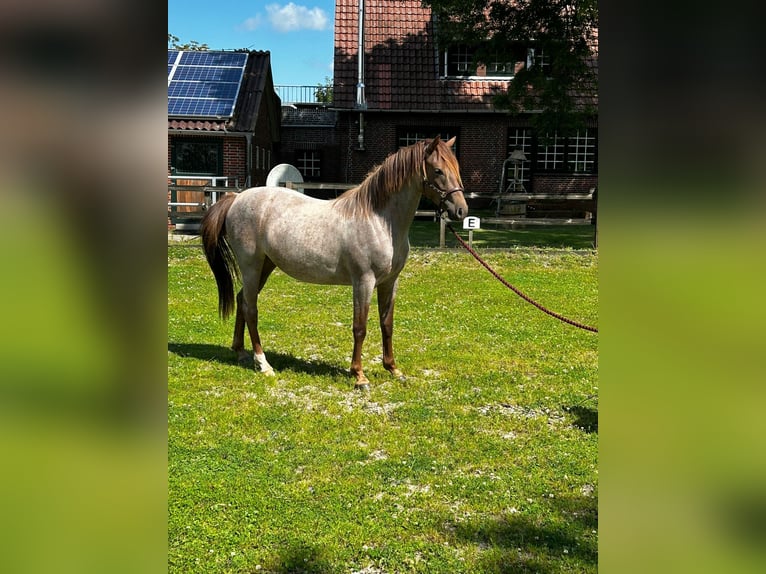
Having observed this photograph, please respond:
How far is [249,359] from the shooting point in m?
6.45

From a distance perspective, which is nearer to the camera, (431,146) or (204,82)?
(431,146)

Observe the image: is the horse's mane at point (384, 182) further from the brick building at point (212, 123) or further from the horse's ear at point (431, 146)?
the brick building at point (212, 123)

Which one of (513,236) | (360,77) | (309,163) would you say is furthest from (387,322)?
(309,163)

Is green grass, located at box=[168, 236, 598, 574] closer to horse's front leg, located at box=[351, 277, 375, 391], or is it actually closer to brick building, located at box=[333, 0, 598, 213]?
horse's front leg, located at box=[351, 277, 375, 391]

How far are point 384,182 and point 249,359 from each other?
7.99ft

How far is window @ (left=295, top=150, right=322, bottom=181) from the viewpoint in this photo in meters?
28.6

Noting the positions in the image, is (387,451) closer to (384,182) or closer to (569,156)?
(384,182)

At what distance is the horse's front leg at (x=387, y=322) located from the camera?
6.12 meters

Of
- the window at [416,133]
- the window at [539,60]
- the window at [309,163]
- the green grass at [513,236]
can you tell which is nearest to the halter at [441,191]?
the green grass at [513,236]

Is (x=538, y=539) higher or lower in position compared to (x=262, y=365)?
lower

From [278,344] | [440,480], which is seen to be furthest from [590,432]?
[278,344]
